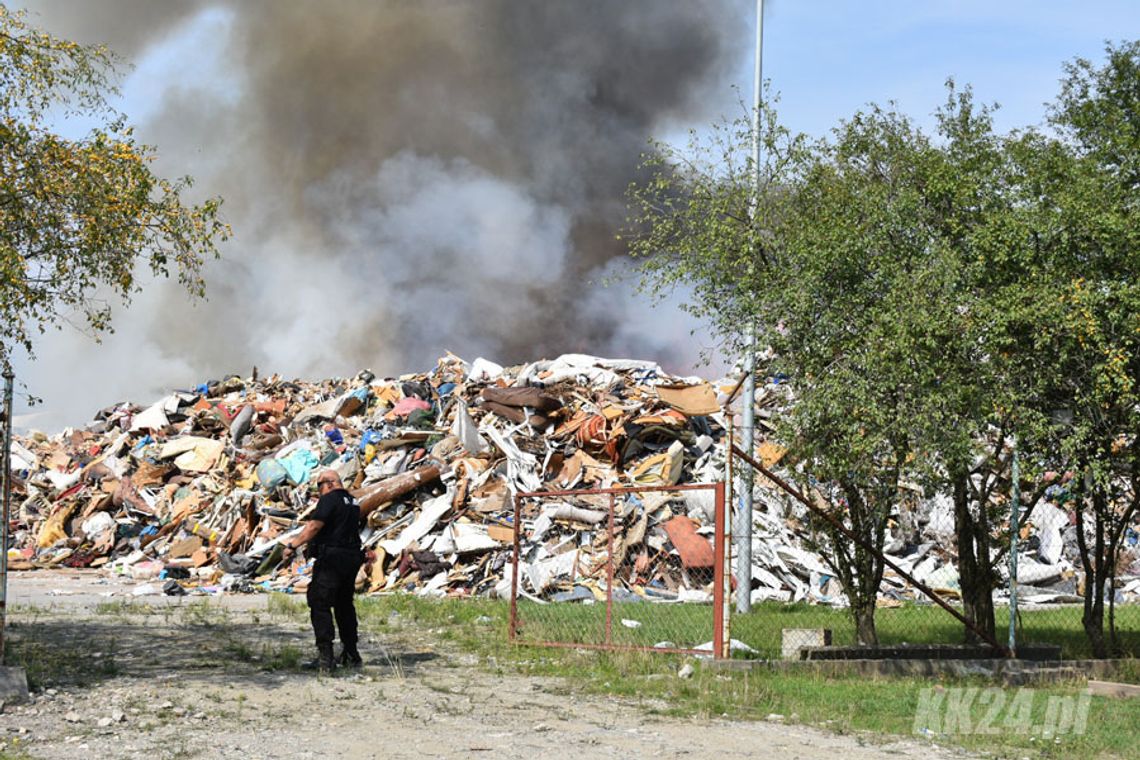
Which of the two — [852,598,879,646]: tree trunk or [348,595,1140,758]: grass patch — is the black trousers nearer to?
[348,595,1140,758]: grass patch

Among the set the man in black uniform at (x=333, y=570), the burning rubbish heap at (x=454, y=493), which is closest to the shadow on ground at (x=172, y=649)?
the man in black uniform at (x=333, y=570)

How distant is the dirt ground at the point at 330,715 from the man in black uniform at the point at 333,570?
0.29 meters

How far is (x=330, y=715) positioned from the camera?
7684 mm

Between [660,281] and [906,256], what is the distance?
3009 mm

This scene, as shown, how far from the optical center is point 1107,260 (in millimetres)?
11289

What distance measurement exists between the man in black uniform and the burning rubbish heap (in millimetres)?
6947

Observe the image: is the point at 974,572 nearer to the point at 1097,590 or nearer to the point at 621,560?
the point at 1097,590

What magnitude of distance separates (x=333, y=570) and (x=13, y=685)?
257 cm

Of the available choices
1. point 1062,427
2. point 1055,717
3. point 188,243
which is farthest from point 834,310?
point 188,243

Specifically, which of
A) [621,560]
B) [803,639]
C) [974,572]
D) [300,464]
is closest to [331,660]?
[803,639]

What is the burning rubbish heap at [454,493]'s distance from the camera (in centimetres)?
1792

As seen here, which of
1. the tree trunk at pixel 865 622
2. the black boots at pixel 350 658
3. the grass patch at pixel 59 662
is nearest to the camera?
the grass patch at pixel 59 662

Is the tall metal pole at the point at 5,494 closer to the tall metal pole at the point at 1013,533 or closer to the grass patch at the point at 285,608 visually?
the grass patch at the point at 285,608

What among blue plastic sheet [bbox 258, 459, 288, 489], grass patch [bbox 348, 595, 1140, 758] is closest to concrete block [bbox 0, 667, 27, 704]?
grass patch [bbox 348, 595, 1140, 758]
